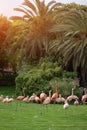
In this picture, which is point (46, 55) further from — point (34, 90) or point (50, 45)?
point (34, 90)

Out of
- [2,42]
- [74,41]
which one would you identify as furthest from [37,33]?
[2,42]

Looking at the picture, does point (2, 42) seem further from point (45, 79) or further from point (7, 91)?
point (45, 79)

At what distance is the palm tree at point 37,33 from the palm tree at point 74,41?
243 cm

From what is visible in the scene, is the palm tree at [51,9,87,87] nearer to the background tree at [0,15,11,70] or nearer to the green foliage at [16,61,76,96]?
A: the green foliage at [16,61,76,96]

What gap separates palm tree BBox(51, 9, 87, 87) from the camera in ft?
99.3

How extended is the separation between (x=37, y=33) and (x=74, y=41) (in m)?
5.28

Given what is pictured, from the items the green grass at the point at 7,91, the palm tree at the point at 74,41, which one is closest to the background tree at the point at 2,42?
the green grass at the point at 7,91

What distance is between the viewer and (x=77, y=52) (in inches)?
1192

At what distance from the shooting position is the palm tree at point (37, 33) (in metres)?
34.8

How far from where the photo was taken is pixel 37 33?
35.3 m

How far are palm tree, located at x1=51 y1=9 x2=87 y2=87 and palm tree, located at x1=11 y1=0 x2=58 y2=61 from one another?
243 centimetres

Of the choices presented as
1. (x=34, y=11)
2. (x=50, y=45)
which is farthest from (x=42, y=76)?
(x=34, y=11)

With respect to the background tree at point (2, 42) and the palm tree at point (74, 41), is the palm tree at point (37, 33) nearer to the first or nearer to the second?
the palm tree at point (74, 41)

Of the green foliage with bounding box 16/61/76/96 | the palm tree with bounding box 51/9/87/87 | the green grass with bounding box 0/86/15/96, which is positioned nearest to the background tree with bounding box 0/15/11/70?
the green grass with bounding box 0/86/15/96
